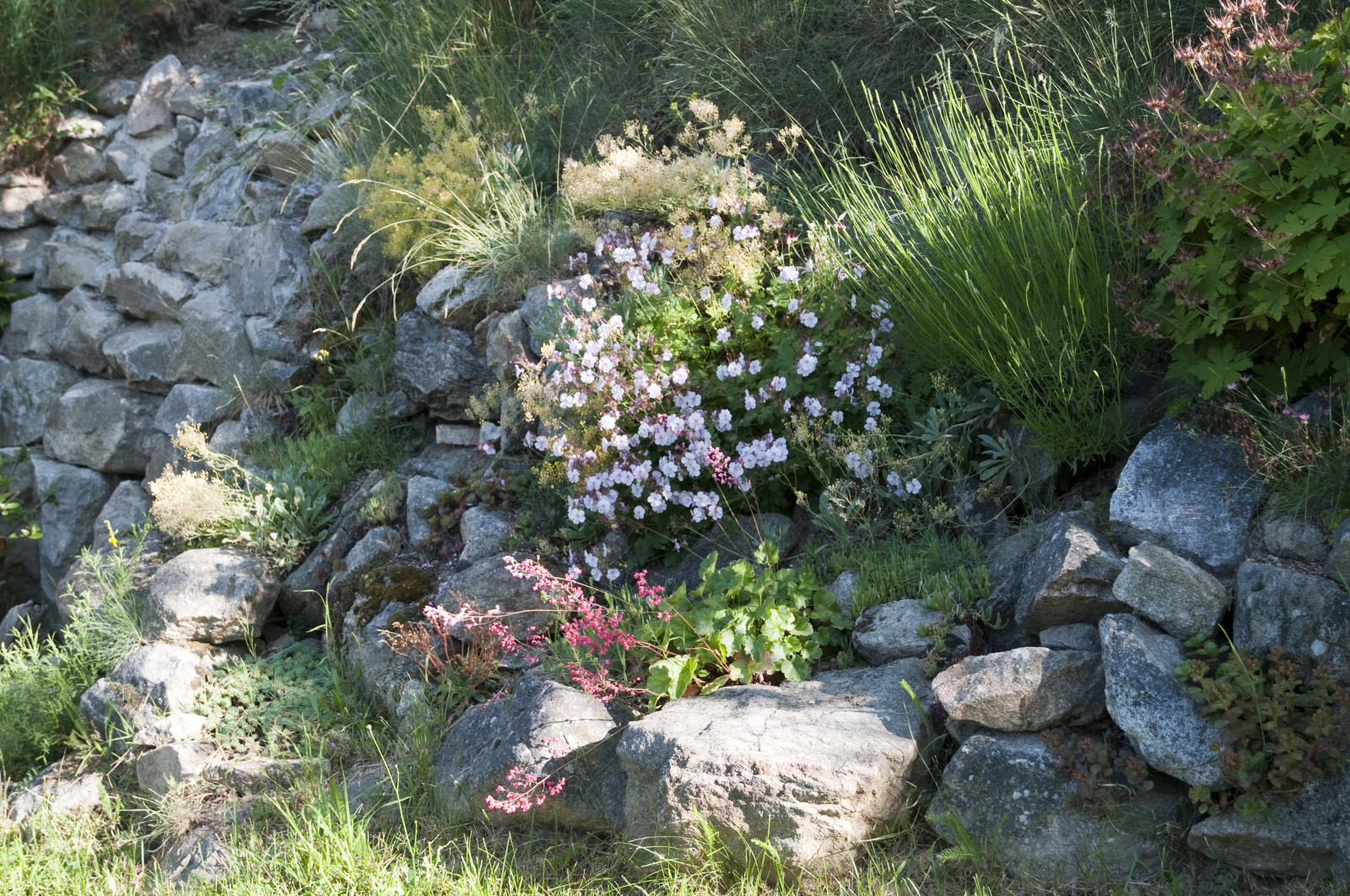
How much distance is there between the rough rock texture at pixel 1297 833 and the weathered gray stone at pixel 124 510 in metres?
5.83

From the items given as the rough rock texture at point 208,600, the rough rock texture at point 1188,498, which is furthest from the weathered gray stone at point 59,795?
the rough rock texture at point 1188,498

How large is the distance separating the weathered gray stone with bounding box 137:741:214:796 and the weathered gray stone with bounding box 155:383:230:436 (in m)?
2.78

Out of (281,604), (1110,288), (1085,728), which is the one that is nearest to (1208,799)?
(1085,728)

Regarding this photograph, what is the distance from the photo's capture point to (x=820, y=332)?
12.6 feet

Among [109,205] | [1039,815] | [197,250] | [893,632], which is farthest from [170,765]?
[109,205]

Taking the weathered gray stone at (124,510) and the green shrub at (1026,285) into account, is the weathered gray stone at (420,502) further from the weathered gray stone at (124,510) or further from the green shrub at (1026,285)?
the weathered gray stone at (124,510)

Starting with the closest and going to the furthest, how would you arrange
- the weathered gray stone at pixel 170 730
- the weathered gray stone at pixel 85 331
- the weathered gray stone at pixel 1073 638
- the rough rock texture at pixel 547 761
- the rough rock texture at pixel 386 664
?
the weathered gray stone at pixel 1073 638, the rough rock texture at pixel 547 761, the rough rock texture at pixel 386 664, the weathered gray stone at pixel 170 730, the weathered gray stone at pixel 85 331

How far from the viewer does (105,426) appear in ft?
22.8

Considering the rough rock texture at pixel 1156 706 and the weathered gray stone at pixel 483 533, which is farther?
the weathered gray stone at pixel 483 533

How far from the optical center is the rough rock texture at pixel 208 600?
14.7 ft

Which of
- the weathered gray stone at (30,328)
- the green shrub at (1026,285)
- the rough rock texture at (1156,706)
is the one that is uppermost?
the green shrub at (1026,285)

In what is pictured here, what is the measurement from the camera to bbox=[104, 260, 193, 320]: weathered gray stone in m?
6.94

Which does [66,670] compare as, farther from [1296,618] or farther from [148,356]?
[1296,618]

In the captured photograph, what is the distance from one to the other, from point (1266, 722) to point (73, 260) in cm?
822
